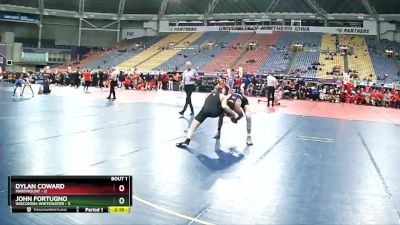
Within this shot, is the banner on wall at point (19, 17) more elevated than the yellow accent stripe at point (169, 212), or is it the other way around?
the banner on wall at point (19, 17)

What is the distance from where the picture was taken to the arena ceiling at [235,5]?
41.4m

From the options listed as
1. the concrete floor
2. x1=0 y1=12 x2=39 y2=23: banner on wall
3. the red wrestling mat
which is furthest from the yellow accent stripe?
x1=0 y1=12 x2=39 y2=23: banner on wall

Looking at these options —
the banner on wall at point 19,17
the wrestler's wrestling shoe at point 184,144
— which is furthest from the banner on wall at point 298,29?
the wrestler's wrestling shoe at point 184,144

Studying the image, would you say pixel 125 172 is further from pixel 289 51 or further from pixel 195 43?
pixel 195 43

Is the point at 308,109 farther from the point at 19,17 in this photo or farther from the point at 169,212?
the point at 19,17

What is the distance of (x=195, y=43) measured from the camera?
157 ft

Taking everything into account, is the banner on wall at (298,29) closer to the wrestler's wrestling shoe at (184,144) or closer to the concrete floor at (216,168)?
the concrete floor at (216,168)

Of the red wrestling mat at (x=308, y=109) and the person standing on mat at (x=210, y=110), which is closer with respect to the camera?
the person standing on mat at (x=210, y=110)

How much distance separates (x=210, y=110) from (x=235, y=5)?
39.4 meters

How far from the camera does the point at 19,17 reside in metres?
48.2

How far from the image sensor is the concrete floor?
4414 mm
